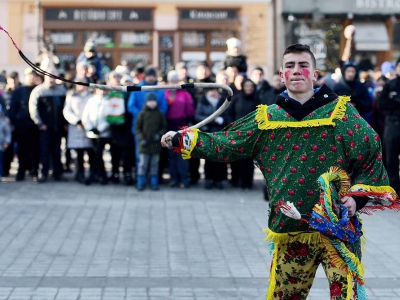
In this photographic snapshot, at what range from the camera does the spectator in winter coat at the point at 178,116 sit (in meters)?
13.5

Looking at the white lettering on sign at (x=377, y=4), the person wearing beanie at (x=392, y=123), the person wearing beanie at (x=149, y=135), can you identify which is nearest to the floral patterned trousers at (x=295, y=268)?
the person wearing beanie at (x=392, y=123)

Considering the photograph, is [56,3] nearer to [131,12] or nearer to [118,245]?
[131,12]

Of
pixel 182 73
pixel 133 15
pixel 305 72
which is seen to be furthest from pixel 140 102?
pixel 133 15

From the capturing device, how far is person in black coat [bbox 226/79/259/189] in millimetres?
13117

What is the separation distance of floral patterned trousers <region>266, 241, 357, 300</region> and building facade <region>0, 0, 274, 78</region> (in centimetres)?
2407

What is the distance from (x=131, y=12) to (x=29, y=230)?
20576 millimetres

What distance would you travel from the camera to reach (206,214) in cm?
1085

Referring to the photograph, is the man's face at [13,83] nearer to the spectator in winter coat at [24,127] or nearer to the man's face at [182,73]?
the spectator in winter coat at [24,127]

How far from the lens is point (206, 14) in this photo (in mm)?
29516

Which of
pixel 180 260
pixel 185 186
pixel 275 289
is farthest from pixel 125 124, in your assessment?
pixel 275 289

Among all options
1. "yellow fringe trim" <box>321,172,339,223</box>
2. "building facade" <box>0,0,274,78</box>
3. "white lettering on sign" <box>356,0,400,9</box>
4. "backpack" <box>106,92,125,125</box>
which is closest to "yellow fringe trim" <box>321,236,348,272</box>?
"yellow fringe trim" <box>321,172,339,223</box>

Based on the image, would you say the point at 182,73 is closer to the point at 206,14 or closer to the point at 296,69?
the point at 296,69

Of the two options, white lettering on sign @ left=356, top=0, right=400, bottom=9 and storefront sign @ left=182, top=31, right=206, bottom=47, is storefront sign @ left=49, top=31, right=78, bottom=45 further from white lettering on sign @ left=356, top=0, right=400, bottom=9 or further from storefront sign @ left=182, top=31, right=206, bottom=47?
white lettering on sign @ left=356, top=0, right=400, bottom=9

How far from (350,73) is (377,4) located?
1832 cm
